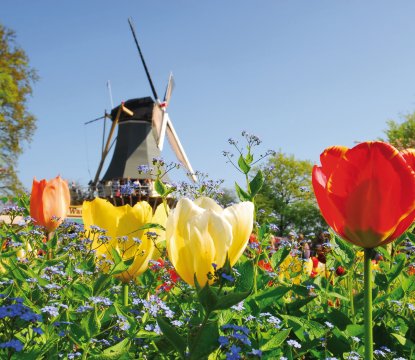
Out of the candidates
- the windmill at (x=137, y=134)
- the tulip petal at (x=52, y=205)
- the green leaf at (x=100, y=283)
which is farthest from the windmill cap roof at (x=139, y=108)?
the green leaf at (x=100, y=283)

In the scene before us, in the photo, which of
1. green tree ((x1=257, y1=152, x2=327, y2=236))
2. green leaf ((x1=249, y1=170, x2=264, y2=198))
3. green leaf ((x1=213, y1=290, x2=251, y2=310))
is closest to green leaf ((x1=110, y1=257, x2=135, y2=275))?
green leaf ((x1=249, y1=170, x2=264, y2=198))

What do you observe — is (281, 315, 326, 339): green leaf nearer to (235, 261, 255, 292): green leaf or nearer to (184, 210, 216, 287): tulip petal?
(235, 261, 255, 292): green leaf

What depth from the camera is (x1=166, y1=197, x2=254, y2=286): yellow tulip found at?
1.16m

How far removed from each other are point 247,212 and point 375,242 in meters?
0.30

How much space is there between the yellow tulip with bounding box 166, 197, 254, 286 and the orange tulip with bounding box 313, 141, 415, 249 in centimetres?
23

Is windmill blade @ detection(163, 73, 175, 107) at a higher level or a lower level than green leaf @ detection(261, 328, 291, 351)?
higher

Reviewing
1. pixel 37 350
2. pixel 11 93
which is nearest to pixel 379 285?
pixel 37 350

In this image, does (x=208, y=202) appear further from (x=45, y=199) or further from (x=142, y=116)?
(x=142, y=116)

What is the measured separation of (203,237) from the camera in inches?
45.8

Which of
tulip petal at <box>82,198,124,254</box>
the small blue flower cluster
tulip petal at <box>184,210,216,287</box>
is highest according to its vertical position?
tulip petal at <box>82,198,124,254</box>

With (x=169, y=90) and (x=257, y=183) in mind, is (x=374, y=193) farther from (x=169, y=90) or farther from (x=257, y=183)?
(x=169, y=90)

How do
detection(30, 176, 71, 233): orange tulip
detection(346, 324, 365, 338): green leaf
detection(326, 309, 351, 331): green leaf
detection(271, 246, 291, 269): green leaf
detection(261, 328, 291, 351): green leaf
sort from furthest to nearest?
1. detection(30, 176, 71, 233): orange tulip
2. detection(271, 246, 291, 269): green leaf
3. detection(326, 309, 351, 331): green leaf
4. detection(346, 324, 365, 338): green leaf
5. detection(261, 328, 291, 351): green leaf

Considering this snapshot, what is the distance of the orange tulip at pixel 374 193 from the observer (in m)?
1.16

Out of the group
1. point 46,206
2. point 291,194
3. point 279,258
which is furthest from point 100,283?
point 291,194
